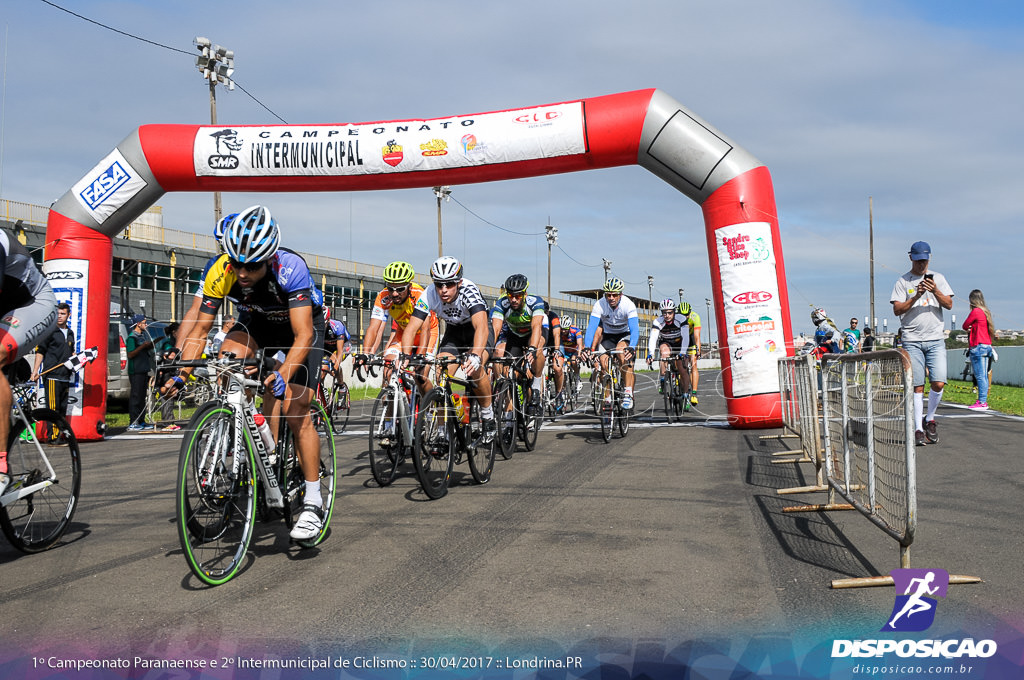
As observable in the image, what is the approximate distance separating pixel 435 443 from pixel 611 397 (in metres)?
4.11

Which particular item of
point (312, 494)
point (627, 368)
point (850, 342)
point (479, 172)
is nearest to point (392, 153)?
point (479, 172)

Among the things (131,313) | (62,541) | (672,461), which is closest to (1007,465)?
(672,461)

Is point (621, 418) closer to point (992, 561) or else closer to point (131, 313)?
point (992, 561)

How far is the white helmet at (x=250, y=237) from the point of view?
4168mm

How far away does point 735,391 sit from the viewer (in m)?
11.0

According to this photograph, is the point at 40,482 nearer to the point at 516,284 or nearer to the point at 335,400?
the point at 516,284

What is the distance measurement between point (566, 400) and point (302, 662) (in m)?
12.3

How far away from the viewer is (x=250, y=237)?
4.17 meters

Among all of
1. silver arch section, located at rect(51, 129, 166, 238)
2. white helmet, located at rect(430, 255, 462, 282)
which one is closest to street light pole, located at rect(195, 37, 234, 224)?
silver arch section, located at rect(51, 129, 166, 238)

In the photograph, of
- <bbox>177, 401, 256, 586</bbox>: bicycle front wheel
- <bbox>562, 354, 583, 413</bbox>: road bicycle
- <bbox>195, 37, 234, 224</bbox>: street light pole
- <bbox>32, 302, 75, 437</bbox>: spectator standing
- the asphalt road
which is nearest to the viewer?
the asphalt road

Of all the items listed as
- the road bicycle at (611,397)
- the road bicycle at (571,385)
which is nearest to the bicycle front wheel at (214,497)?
the road bicycle at (611,397)

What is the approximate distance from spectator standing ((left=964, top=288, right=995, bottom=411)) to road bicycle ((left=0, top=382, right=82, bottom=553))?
1287cm

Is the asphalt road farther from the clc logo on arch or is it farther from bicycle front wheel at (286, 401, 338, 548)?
the clc logo on arch

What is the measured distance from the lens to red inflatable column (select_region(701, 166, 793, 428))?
10.9m
